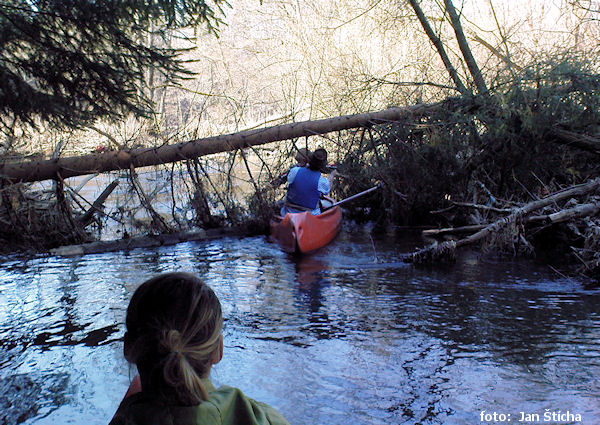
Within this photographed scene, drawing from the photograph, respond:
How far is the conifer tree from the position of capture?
4.96 metres

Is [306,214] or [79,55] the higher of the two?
[79,55]

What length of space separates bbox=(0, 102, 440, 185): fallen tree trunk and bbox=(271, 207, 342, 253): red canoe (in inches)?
57.5

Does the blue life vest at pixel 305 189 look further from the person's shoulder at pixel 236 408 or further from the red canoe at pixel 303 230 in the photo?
the person's shoulder at pixel 236 408

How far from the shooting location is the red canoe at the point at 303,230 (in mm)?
9586

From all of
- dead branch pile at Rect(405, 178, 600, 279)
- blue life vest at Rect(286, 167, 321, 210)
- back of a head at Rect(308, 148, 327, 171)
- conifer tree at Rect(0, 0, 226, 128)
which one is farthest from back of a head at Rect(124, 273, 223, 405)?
blue life vest at Rect(286, 167, 321, 210)

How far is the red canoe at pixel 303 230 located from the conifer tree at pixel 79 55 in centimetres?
434

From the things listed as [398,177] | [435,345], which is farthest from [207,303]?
[398,177]

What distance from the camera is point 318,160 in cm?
1020

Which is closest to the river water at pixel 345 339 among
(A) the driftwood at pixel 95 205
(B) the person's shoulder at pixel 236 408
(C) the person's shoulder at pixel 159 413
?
(A) the driftwood at pixel 95 205

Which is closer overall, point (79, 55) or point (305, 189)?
point (79, 55)

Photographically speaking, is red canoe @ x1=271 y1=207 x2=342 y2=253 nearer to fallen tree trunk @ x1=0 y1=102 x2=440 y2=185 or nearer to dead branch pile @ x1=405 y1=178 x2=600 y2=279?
fallen tree trunk @ x1=0 y1=102 x2=440 y2=185

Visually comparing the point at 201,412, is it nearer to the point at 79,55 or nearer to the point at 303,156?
the point at 79,55

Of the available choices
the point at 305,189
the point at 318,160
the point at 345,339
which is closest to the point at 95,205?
the point at 305,189

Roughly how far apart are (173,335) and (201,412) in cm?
23
